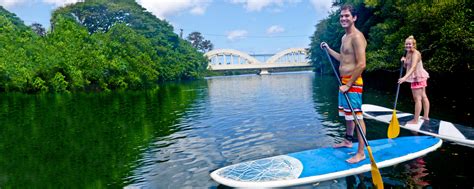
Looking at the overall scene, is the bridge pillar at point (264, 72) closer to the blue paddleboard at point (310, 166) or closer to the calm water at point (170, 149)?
the calm water at point (170, 149)

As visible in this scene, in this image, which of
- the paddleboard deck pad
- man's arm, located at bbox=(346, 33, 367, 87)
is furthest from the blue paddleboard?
man's arm, located at bbox=(346, 33, 367, 87)

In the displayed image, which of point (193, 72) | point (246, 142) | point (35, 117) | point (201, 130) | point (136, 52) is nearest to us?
point (246, 142)

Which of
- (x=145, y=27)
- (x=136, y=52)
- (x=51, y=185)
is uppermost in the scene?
(x=145, y=27)

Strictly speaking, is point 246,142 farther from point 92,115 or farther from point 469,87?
Answer: point 469,87

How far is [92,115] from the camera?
1427 centimetres

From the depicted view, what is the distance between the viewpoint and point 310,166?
5.31 m

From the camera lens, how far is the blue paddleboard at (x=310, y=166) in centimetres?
488

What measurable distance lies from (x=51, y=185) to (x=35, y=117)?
31.6ft

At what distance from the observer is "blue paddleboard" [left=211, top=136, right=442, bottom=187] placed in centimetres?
488

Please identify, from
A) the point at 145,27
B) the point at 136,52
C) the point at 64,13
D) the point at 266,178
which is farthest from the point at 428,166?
the point at 64,13

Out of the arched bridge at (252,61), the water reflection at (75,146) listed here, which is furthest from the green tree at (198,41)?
the water reflection at (75,146)

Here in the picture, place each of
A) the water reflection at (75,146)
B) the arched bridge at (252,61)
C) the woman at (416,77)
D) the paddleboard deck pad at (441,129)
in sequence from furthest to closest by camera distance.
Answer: the arched bridge at (252,61) → the woman at (416,77) → the paddleboard deck pad at (441,129) → the water reflection at (75,146)

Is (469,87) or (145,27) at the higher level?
(145,27)

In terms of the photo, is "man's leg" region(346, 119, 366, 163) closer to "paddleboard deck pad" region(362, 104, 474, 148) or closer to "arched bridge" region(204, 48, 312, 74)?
"paddleboard deck pad" region(362, 104, 474, 148)
